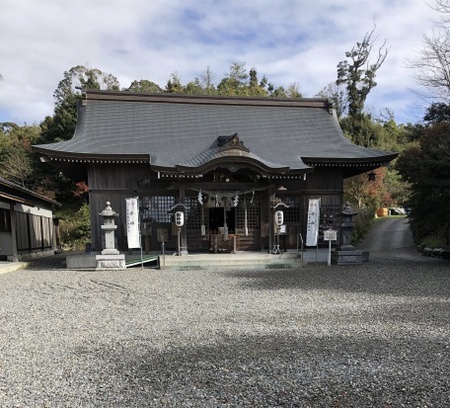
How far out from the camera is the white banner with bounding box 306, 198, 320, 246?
467 inches

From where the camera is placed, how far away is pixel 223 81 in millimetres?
37719

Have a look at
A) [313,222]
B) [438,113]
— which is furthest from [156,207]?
[438,113]

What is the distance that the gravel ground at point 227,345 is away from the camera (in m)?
2.91

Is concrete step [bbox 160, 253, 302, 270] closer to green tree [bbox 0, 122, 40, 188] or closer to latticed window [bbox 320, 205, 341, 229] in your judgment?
latticed window [bbox 320, 205, 341, 229]

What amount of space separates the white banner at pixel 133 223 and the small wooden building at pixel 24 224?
13.0 ft

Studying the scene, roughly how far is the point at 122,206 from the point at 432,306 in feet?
31.1

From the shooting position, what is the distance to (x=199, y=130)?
47.5 feet

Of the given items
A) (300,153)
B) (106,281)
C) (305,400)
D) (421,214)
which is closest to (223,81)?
(300,153)

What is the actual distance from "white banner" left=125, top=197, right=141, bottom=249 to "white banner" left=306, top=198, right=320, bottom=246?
5.48m

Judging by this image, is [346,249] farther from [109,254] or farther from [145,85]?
[145,85]

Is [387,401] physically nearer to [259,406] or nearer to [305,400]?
[305,400]

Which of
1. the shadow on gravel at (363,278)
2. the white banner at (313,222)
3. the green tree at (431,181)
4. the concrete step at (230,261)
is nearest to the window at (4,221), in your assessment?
the concrete step at (230,261)

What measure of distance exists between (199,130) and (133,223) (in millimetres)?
5126

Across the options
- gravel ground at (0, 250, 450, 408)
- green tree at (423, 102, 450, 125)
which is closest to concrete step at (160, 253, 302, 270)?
gravel ground at (0, 250, 450, 408)
